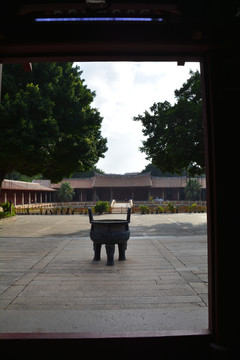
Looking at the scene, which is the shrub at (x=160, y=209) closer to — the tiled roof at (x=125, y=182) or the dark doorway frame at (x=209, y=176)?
the tiled roof at (x=125, y=182)

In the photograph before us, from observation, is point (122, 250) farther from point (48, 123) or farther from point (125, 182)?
point (125, 182)

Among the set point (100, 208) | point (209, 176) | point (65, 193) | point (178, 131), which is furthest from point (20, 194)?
point (209, 176)

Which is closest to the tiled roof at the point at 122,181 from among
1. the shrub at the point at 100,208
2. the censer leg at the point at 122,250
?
the shrub at the point at 100,208

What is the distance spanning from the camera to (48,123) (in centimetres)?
1390

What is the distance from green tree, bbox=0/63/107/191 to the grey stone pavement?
729 centimetres

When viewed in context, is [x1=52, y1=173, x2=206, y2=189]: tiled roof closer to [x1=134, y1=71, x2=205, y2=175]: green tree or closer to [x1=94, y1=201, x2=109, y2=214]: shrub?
[x1=94, y1=201, x2=109, y2=214]: shrub

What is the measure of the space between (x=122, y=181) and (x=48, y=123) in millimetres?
28088

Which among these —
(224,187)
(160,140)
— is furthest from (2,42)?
(160,140)

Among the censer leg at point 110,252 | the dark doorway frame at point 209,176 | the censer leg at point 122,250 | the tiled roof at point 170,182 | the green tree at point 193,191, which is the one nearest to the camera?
the dark doorway frame at point 209,176

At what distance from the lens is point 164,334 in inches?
91.6

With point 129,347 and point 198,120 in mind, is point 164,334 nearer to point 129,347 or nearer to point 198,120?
point 129,347

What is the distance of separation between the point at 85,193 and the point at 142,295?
125 feet

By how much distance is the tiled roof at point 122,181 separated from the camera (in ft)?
133

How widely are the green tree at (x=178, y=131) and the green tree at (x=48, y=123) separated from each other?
12.0 ft
